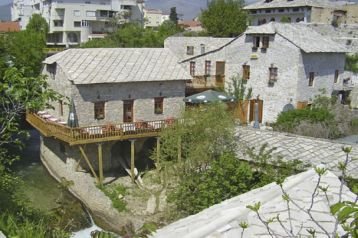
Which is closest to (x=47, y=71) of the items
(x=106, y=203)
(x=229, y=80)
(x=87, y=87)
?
(x=87, y=87)

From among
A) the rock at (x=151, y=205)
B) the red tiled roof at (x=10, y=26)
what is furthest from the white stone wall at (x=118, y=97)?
the red tiled roof at (x=10, y=26)

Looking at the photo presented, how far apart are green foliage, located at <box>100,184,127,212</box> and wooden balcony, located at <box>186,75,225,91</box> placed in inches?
451

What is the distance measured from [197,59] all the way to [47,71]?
11.8 m

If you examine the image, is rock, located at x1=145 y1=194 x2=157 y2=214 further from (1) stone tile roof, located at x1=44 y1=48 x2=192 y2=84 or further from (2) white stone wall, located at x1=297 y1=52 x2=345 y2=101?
(2) white stone wall, located at x1=297 y1=52 x2=345 y2=101

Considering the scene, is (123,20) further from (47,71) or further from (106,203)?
(106,203)

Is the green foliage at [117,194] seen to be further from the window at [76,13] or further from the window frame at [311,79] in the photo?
the window at [76,13]

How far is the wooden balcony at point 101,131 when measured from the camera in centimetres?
2188

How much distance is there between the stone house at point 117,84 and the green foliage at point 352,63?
13.9 meters

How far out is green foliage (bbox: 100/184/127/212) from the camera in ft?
67.9

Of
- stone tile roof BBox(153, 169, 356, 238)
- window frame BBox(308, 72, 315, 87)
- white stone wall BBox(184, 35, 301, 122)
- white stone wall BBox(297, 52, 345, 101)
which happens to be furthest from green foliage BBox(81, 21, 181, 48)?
stone tile roof BBox(153, 169, 356, 238)

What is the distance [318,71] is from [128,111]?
41.1 feet

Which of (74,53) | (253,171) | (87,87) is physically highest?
(74,53)

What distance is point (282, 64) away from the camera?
90.9 feet

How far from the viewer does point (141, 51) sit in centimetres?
2745
